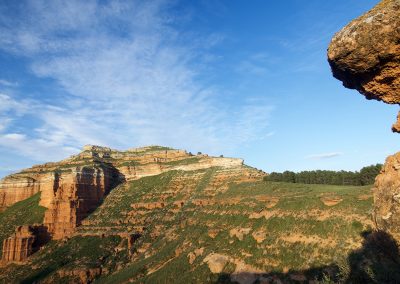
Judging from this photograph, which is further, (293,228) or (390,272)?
(293,228)

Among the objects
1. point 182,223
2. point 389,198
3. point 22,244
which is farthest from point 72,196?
point 389,198

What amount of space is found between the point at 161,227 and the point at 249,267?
121 feet

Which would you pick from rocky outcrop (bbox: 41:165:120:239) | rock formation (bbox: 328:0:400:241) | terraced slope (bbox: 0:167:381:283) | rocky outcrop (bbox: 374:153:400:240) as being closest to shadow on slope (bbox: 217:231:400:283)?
terraced slope (bbox: 0:167:381:283)

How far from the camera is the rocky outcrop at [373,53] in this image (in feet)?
33.2

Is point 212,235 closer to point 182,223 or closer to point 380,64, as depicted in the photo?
point 182,223

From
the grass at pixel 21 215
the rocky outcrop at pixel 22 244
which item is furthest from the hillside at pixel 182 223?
the rocky outcrop at pixel 22 244

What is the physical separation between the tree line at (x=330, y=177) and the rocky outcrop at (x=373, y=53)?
69.8m

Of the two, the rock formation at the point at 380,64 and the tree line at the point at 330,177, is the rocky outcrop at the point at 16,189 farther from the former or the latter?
the rock formation at the point at 380,64

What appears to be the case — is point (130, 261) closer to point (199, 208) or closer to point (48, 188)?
point (199, 208)

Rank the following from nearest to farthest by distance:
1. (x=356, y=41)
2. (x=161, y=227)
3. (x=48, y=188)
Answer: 1. (x=356, y=41)
2. (x=161, y=227)
3. (x=48, y=188)

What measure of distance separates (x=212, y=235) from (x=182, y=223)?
15.4 m

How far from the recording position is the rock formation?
1021 cm

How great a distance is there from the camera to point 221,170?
100688mm

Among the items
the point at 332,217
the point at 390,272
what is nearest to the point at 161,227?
the point at 332,217
